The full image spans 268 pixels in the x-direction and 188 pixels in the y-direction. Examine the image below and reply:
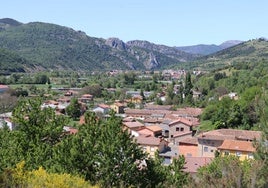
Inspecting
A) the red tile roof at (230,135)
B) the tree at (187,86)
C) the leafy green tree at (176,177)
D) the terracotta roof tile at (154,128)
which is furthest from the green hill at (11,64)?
the leafy green tree at (176,177)

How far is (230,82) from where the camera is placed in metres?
83.6

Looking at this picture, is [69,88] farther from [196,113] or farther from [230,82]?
Answer: [196,113]

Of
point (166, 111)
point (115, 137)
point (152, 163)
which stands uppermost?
point (115, 137)

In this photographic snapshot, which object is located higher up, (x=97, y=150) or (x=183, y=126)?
(x=97, y=150)

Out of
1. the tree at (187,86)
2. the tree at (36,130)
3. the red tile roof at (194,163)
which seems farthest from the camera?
the tree at (187,86)

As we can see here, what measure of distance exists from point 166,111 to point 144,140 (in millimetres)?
27429

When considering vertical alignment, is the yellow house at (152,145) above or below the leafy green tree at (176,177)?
below

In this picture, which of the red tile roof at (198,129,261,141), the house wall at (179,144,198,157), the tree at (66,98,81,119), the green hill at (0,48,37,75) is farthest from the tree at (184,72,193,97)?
the green hill at (0,48,37,75)

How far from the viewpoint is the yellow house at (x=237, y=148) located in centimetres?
3553

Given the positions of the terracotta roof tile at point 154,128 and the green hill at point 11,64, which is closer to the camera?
the terracotta roof tile at point 154,128

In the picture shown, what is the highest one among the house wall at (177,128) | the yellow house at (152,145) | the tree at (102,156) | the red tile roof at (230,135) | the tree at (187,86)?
Answer: the tree at (102,156)

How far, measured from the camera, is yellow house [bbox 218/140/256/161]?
3553cm

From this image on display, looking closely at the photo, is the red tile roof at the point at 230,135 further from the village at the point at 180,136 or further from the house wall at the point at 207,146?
the house wall at the point at 207,146

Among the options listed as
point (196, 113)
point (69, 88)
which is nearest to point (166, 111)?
point (196, 113)
